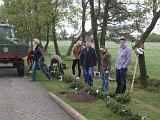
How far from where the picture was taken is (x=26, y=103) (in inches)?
575

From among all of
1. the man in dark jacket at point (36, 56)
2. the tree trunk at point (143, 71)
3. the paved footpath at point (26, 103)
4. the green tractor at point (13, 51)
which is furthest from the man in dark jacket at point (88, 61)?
the green tractor at point (13, 51)

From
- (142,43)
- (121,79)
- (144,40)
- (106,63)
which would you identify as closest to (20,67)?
(144,40)

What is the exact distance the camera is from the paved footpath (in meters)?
12.4

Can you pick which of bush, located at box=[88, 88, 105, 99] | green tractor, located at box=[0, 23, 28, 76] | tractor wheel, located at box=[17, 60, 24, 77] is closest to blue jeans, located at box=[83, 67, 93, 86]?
bush, located at box=[88, 88, 105, 99]

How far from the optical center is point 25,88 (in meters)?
18.6

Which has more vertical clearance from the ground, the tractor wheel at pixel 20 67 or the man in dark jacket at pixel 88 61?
the man in dark jacket at pixel 88 61

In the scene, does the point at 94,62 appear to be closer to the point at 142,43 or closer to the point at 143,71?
the point at 142,43

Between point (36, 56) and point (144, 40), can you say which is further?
point (36, 56)

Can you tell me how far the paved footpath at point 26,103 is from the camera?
12.4m

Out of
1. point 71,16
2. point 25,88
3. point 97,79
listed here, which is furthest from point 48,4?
point 25,88

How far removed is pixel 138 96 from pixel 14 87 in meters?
4.80

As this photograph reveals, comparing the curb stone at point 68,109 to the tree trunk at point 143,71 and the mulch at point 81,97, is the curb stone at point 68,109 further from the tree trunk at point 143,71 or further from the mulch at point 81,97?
the tree trunk at point 143,71

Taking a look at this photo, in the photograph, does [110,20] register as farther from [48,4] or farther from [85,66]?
[85,66]

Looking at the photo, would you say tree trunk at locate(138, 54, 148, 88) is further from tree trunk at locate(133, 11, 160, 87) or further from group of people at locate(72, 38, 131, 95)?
group of people at locate(72, 38, 131, 95)
